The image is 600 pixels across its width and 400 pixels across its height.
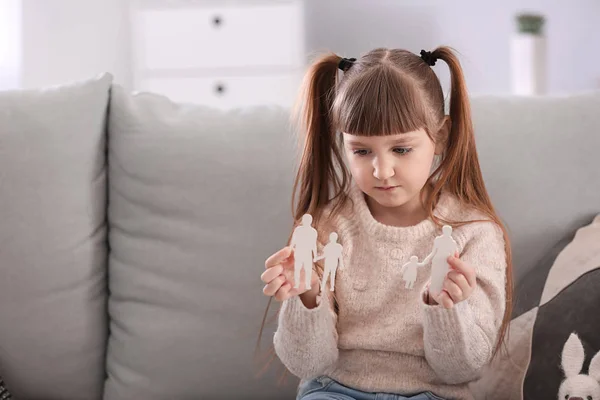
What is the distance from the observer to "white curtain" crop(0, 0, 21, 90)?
11.2 ft

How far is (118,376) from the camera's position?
1.49m

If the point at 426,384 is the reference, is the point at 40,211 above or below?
above

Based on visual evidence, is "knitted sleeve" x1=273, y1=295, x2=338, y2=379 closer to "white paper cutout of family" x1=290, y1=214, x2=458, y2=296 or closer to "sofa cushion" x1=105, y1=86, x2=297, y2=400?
"white paper cutout of family" x1=290, y1=214, x2=458, y2=296

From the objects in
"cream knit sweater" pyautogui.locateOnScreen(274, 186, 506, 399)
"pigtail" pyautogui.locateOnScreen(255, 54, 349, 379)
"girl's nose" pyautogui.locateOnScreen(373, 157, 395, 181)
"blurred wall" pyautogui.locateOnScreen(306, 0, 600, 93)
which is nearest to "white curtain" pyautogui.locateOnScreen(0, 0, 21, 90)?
"blurred wall" pyautogui.locateOnScreen(306, 0, 600, 93)

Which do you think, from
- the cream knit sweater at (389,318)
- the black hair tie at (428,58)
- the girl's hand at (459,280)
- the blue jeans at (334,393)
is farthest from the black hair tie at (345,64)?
the blue jeans at (334,393)

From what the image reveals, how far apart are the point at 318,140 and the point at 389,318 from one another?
297 millimetres

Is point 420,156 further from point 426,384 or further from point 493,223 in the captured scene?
point 426,384

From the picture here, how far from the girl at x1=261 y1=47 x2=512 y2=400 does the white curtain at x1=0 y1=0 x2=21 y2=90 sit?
247 cm

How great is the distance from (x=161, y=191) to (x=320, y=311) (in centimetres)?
48

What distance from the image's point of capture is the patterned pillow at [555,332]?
3.81ft

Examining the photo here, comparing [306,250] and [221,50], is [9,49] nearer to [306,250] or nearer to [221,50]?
[221,50]

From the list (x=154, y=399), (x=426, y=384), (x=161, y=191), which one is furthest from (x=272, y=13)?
(x=426, y=384)

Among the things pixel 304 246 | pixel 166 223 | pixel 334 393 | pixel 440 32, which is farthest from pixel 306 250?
pixel 440 32

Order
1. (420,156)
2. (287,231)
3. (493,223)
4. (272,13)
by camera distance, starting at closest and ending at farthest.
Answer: (420,156)
(493,223)
(287,231)
(272,13)
